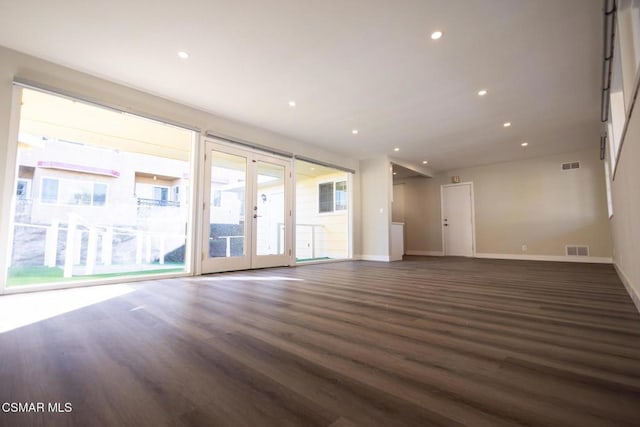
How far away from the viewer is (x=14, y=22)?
261 centimetres

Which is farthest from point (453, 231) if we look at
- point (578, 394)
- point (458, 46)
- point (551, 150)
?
point (578, 394)

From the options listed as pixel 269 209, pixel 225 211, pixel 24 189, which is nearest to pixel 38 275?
pixel 24 189

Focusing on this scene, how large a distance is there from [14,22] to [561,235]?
9.45 metres

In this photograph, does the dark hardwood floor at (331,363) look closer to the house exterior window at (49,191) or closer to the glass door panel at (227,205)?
the glass door panel at (227,205)

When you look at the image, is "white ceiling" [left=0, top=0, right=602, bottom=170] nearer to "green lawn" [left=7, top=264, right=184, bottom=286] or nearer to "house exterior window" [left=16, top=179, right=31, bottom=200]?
"house exterior window" [left=16, top=179, right=31, bottom=200]

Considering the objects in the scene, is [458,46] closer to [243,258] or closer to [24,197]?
[243,258]

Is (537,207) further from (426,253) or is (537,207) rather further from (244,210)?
(244,210)

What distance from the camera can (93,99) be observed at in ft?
11.3

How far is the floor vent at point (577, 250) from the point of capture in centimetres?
639

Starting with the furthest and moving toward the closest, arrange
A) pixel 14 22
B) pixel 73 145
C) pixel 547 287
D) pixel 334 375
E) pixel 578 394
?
pixel 73 145 < pixel 547 287 < pixel 14 22 < pixel 334 375 < pixel 578 394

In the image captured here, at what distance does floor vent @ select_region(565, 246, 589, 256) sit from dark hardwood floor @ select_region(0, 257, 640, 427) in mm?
5000

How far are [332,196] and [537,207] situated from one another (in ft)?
16.5

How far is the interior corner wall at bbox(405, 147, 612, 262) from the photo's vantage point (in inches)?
249

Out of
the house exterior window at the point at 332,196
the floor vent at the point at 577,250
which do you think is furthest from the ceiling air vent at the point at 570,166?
the house exterior window at the point at 332,196
